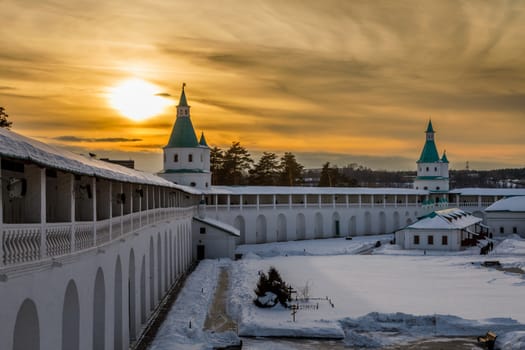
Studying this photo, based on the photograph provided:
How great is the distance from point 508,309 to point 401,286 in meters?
6.64

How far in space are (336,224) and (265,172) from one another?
30691mm

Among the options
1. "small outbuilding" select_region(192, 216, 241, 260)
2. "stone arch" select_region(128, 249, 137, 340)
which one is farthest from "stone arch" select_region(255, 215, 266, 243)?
"stone arch" select_region(128, 249, 137, 340)

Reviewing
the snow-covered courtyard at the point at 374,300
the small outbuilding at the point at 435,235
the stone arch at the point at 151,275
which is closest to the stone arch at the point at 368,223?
the small outbuilding at the point at 435,235

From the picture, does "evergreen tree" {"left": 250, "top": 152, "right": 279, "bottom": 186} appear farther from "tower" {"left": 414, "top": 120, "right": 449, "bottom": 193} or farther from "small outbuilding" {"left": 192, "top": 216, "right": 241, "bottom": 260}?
"small outbuilding" {"left": 192, "top": 216, "right": 241, "bottom": 260}

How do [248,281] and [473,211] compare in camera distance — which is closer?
[248,281]

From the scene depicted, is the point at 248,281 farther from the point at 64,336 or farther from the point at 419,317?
the point at 64,336

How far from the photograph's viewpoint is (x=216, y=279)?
34844 millimetres

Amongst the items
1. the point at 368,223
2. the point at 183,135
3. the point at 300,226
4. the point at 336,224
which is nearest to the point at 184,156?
the point at 183,135

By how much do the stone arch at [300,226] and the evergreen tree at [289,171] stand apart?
34.1m

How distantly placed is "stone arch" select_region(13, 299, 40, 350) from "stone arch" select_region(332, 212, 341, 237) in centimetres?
5595

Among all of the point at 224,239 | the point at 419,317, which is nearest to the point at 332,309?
the point at 419,317

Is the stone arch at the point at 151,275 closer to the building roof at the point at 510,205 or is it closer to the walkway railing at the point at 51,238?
the walkway railing at the point at 51,238

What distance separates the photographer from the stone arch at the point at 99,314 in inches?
566

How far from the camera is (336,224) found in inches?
2571
